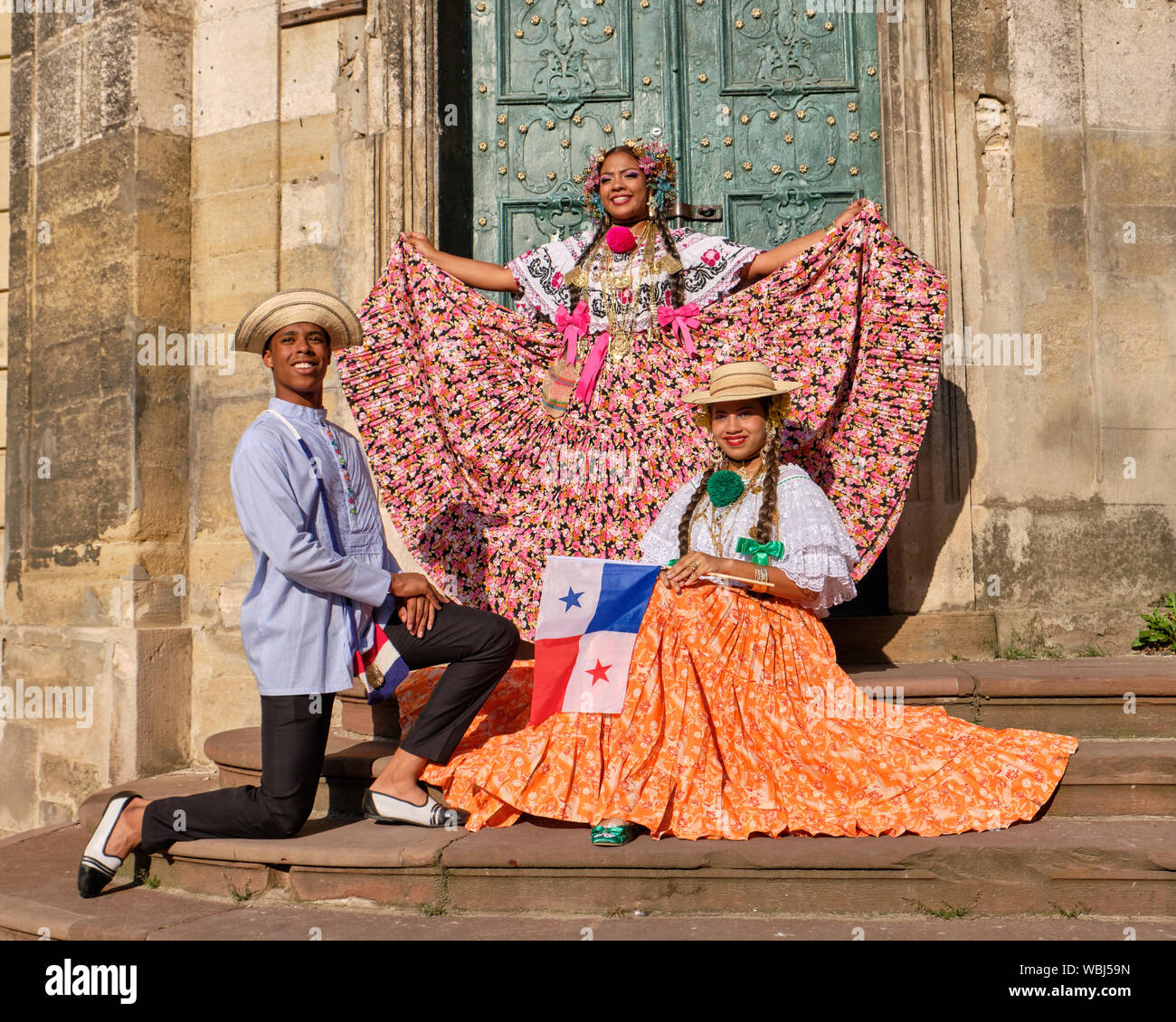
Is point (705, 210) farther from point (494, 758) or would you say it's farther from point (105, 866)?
point (105, 866)

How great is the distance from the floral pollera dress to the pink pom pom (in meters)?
0.22

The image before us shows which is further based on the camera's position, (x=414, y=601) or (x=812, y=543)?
(x=812, y=543)

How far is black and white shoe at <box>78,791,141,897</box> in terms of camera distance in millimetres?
3816

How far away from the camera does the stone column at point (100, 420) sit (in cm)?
629

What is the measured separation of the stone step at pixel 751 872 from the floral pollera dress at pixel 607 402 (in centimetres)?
158

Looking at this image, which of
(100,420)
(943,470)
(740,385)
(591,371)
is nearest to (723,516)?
(740,385)

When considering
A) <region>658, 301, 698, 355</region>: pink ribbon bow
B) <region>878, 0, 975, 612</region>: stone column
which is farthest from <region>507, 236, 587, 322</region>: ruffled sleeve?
<region>878, 0, 975, 612</region>: stone column

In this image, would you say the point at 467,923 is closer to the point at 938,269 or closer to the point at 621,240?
the point at 621,240

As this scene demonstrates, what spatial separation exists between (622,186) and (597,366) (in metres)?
0.83

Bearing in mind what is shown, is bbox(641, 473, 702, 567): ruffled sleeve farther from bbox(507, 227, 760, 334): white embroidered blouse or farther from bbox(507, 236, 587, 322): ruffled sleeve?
bbox(507, 236, 587, 322): ruffled sleeve

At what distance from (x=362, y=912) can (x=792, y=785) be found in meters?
1.47

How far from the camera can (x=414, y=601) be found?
150 inches

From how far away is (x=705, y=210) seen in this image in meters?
6.32
